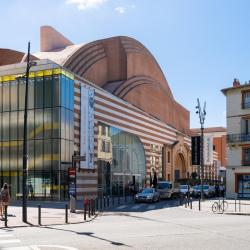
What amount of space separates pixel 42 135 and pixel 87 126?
17.9 ft

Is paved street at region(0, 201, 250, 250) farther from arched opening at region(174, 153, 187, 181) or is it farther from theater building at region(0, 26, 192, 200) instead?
arched opening at region(174, 153, 187, 181)

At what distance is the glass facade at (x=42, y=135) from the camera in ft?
133

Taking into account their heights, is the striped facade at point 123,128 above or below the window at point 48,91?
below

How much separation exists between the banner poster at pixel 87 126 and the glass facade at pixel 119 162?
288cm

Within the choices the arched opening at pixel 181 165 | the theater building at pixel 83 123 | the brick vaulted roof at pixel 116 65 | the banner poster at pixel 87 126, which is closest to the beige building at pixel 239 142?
the theater building at pixel 83 123

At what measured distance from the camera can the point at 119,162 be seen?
54438 mm

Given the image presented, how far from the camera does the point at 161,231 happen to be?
1677cm

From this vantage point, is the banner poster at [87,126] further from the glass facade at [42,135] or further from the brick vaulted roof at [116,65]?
the brick vaulted roof at [116,65]

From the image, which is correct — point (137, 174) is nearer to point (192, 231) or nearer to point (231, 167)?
point (231, 167)

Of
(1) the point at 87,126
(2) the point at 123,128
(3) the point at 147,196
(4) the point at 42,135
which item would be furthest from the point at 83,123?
(2) the point at 123,128

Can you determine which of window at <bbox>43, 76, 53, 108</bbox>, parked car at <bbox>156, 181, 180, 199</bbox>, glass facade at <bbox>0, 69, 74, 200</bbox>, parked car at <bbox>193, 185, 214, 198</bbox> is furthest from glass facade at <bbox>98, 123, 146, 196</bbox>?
window at <bbox>43, 76, 53, 108</bbox>

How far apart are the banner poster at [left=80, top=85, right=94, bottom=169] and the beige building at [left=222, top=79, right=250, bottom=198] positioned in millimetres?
16452

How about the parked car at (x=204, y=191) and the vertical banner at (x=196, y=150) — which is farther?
the parked car at (x=204, y=191)

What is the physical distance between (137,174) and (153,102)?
21.2 m
